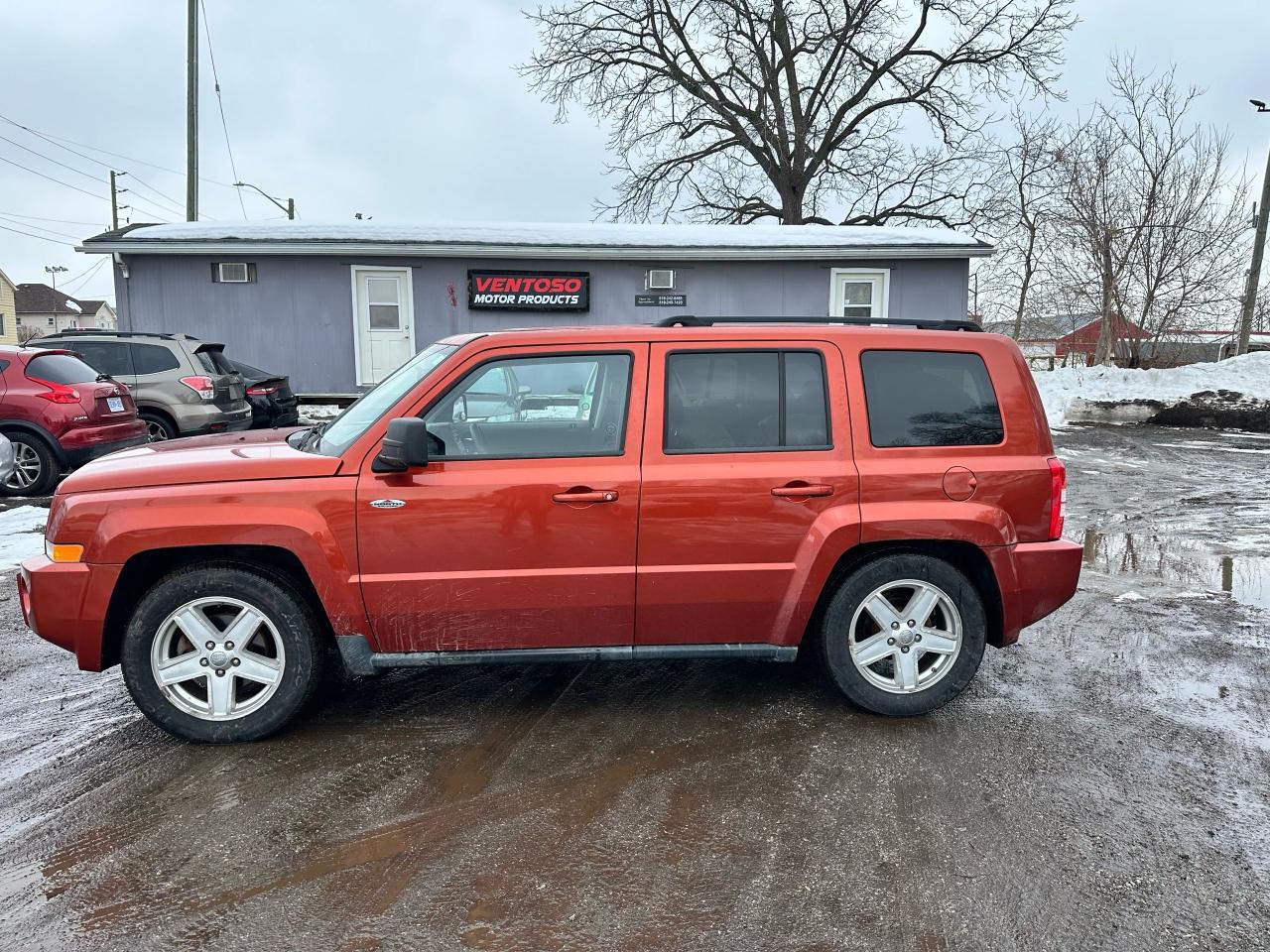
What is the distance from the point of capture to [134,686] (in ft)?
11.7

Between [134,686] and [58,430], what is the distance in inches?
263

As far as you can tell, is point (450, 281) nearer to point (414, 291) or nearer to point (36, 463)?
point (414, 291)

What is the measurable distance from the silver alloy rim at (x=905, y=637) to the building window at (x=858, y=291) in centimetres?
1301

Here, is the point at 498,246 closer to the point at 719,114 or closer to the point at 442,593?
the point at 442,593

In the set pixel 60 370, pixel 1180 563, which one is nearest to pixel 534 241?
pixel 60 370

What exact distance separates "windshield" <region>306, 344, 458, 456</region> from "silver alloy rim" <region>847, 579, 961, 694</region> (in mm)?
2273

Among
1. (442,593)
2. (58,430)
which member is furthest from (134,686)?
(58,430)

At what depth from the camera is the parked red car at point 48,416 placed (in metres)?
8.80

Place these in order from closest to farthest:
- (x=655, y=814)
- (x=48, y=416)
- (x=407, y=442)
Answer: (x=655, y=814) < (x=407, y=442) < (x=48, y=416)

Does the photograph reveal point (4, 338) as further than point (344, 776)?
Yes

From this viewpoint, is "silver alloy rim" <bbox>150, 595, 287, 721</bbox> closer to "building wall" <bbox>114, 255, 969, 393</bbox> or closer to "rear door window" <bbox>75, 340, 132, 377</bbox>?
"rear door window" <bbox>75, 340, 132, 377</bbox>

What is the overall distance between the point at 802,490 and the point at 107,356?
33.7 ft

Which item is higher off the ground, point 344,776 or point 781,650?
point 781,650

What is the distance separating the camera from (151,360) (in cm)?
1073
